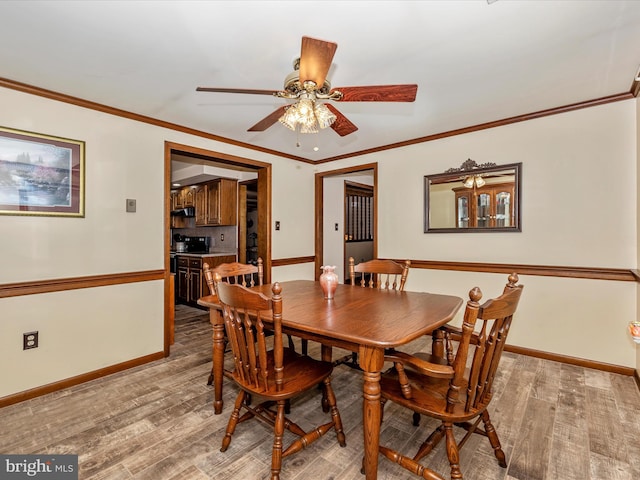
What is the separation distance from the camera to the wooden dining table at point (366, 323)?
1.36 metres

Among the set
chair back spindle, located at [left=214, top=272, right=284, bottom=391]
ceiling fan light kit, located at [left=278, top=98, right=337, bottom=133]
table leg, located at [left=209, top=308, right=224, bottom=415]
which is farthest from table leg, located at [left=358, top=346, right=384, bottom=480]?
ceiling fan light kit, located at [left=278, top=98, right=337, bottom=133]

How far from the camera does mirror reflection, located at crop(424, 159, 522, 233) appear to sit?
311 cm

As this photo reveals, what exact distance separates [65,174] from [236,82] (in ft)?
5.13

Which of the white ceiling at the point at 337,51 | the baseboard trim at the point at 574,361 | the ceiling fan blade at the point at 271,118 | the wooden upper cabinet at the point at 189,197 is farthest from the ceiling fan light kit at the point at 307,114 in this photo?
the wooden upper cabinet at the point at 189,197

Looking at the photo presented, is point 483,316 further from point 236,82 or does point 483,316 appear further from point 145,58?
point 145,58

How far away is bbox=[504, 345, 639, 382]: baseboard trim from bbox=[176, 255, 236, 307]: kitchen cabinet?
161 inches

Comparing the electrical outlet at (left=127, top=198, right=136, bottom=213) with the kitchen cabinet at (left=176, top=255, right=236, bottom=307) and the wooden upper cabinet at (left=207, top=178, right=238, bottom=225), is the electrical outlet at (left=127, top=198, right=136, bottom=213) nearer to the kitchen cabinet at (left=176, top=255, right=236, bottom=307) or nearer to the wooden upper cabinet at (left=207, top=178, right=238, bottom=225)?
the kitchen cabinet at (left=176, top=255, right=236, bottom=307)

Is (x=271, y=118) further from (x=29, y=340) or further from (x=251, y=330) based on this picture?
(x=29, y=340)

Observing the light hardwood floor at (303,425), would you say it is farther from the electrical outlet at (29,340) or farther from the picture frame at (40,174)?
the picture frame at (40,174)

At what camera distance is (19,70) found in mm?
2135

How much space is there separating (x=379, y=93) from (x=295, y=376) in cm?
162

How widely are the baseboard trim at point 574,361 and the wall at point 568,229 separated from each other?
4 cm

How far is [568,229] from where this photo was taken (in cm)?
282

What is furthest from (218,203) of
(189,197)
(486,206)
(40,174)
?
(486,206)
